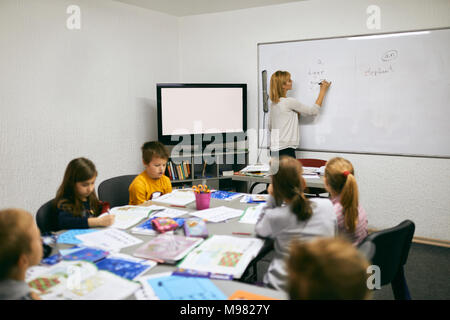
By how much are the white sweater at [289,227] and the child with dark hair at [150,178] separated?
3.67 ft

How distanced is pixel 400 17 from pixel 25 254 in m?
3.88

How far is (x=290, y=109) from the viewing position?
4.07m

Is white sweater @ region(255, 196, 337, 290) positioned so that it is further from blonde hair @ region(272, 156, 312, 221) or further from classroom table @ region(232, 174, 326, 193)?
classroom table @ region(232, 174, 326, 193)

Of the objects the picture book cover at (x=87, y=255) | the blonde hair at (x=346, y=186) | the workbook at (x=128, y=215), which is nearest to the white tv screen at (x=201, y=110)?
the workbook at (x=128, y=215)

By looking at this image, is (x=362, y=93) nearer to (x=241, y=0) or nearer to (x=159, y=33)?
(x=241, y=0)

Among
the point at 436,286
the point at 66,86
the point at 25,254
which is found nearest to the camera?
the point at 25,254

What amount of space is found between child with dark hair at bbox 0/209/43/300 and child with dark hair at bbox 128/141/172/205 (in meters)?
1.39

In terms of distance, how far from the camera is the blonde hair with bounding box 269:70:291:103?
4.04 meters

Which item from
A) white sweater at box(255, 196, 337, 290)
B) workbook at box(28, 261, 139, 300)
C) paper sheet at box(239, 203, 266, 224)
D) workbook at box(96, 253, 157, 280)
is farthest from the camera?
paper sheet at box(239, 203, 266, 224)

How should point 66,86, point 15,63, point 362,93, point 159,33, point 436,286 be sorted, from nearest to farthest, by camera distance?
point 436,286, point 15,63, point 66,86, point 362,93, point 159,33

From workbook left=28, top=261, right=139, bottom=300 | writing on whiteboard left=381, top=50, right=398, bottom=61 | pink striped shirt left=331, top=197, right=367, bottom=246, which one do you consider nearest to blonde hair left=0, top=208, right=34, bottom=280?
workbook left=28, top=261, right=139, bottom=300

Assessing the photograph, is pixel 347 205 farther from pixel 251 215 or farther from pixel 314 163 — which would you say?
pixel 314 163

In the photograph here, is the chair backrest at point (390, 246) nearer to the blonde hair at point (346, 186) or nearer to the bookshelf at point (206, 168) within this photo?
the blonde hair at point (346, 186)

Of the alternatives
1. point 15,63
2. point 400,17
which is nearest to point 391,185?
point 400,17
